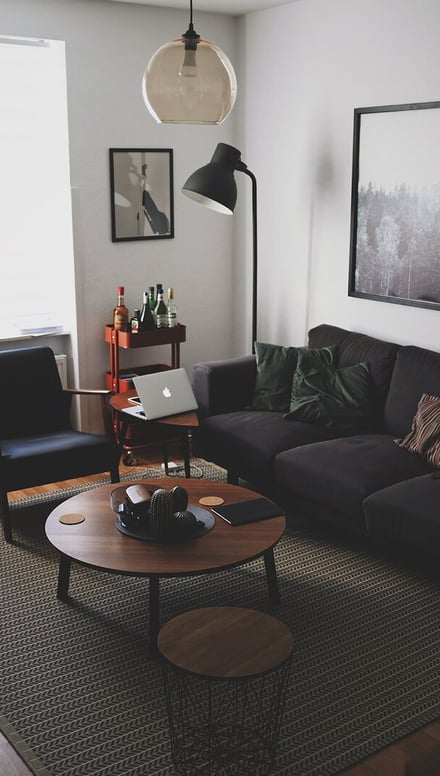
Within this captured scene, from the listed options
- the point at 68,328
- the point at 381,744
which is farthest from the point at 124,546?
the point at 68,328

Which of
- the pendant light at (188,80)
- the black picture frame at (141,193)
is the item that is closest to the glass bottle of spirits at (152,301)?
the black picture frame at (141,193)

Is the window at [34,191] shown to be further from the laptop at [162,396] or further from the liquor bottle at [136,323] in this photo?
the laptop at [162,396]

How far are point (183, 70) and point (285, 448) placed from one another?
2085mm

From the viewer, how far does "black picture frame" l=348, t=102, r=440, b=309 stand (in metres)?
4.29

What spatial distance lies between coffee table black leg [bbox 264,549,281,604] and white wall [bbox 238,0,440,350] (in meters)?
1.64

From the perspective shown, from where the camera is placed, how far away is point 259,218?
5.50 m

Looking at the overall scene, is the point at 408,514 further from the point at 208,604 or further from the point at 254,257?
the point at 254,257

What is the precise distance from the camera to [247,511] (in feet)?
11.1

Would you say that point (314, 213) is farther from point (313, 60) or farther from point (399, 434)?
point (399, 434)

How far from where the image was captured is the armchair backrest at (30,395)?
4.42m

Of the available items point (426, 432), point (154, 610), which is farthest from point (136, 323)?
point (154, 610)

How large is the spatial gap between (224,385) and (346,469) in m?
1.11

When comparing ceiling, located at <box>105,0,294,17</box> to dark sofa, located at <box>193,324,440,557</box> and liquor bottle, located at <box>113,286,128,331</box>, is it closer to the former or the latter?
liquor bottle, located at <box>113,286,128,331</box>

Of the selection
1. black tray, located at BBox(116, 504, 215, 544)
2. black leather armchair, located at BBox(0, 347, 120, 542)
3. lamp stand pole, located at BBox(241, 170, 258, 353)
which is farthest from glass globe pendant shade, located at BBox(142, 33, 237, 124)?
lamp stand pole, located at BBox(241, 170, 258, 353)
